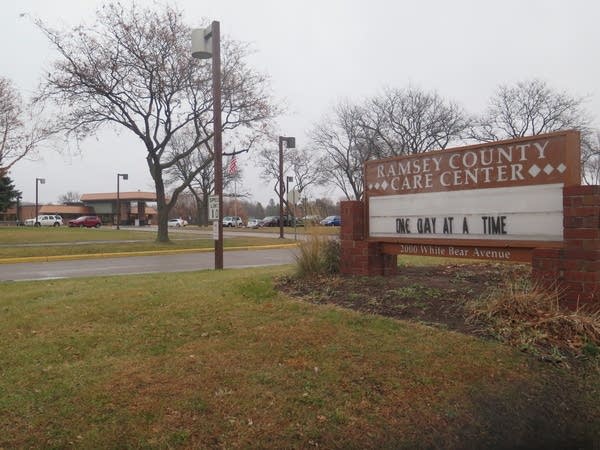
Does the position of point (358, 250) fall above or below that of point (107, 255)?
above

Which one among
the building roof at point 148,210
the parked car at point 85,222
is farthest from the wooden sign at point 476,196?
the building roof at point 148,210

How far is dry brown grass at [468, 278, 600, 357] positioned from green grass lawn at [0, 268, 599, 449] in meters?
0.32

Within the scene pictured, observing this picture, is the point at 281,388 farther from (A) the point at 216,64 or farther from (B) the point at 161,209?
(B) the point at 161,209

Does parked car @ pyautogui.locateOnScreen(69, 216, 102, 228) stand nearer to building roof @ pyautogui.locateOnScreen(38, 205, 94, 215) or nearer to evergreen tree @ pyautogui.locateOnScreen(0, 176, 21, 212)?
evergreen tree @ pyautogui.locateOnScreen(0, 176, 21, 212)

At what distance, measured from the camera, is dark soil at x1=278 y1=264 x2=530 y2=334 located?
17.4ft

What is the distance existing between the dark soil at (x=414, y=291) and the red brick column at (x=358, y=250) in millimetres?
198

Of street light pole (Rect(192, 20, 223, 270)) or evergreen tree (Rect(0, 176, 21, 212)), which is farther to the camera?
evergreen tree (Rect(0, 176, 21, 212))

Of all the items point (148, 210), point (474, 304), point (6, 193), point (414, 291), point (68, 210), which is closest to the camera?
point (474, 304)

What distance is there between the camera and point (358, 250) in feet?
24.1

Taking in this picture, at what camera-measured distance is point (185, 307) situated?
5988 mm

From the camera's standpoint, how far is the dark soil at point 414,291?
209 inches

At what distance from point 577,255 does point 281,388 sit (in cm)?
324

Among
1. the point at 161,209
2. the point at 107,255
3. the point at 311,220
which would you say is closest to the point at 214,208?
the point at 311,220

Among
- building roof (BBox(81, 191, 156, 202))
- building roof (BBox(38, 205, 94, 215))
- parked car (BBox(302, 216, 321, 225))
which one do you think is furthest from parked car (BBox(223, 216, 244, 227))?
parked car (BBox(302, 216, 321, 225))
